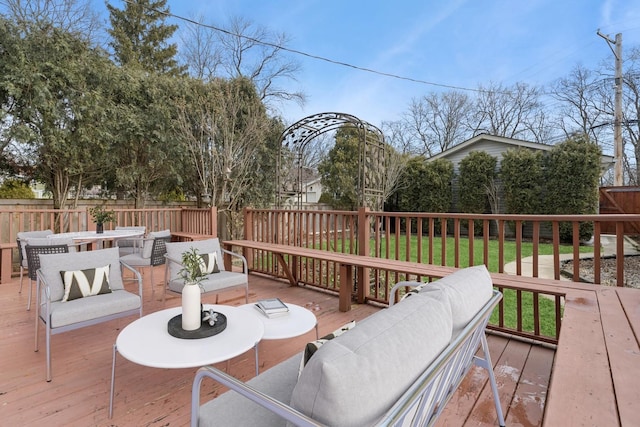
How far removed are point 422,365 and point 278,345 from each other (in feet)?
6.74

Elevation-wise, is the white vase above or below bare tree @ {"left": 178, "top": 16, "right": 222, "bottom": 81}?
below

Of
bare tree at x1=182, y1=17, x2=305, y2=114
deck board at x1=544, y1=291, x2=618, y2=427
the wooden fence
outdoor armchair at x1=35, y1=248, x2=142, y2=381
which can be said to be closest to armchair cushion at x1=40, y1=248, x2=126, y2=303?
outdoor armchair at x1=35, y1=248, x2=142, y2=381

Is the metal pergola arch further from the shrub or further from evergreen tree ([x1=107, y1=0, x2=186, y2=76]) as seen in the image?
evergreen tree ([x1=107, y1=0, x2=186, y2=76])

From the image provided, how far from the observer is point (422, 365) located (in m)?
1.05

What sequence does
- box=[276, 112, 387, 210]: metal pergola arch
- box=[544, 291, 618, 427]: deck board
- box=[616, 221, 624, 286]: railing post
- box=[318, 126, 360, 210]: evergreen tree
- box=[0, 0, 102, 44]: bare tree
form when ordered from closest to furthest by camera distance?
box=[544, 291, 618, 427]: deck board, box=[616, 221, 624, 286]: railing post, box=[276, 112, 387, 210]: metal pergola arch, box=[0, 0, 102, 44]: bare tree, box=[318, 126, 360, 210]: evergreen tree

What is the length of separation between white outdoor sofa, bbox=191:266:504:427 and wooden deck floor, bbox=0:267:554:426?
783mm

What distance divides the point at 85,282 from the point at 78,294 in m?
0.10

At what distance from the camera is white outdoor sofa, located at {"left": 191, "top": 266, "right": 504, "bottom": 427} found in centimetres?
83

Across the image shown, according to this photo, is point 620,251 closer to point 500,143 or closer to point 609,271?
point 609,271

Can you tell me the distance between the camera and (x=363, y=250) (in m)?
4.13

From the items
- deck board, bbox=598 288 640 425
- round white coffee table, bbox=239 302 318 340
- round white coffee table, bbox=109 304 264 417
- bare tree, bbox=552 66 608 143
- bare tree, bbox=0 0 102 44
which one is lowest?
round white coffee table, bbox=239 302 318 340

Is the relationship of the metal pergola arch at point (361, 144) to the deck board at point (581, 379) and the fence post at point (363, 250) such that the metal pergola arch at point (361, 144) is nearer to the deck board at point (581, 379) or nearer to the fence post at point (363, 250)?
the fence post at point (363, 250)

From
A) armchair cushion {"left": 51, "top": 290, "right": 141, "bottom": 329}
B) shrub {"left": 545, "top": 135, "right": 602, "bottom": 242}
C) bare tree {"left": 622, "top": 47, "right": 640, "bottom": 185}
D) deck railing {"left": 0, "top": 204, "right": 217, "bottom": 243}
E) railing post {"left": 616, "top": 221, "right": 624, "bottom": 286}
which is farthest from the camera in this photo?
bare tree {"left": 622, "top": 47, "right": 640, "bottom": 185}

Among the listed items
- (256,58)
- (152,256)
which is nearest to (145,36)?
(256,58)
